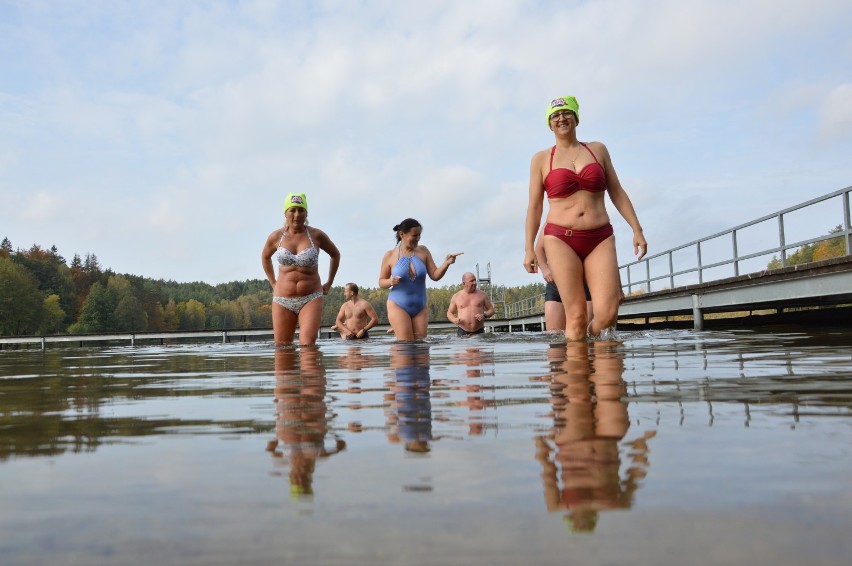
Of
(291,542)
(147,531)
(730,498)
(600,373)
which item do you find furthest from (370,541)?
(600,373)

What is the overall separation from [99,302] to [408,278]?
11353 cm

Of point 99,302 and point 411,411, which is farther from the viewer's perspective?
point 99,302

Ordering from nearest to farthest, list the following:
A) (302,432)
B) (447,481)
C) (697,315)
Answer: (447,481) < (302,432) < (697,315)

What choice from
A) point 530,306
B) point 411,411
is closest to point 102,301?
point 530,306

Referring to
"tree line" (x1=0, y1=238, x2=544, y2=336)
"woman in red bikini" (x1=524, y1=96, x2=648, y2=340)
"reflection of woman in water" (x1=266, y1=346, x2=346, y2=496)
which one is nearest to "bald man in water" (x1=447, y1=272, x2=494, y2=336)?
"woman in red bikini" (x1=524, y1=96, x2=648, y2=340)

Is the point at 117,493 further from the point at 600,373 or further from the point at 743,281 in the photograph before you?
the point at 743,281

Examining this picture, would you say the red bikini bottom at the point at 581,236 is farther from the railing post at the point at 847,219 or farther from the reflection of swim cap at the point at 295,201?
the railing post at the point at 847,219

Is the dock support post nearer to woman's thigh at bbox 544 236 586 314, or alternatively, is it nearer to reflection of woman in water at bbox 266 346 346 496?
woman's thigh at bbox 544 236 586 314

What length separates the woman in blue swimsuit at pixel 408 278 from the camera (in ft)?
32.0

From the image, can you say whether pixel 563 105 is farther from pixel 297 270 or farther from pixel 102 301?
pixel 102 301

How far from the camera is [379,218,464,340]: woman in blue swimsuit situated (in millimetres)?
9758

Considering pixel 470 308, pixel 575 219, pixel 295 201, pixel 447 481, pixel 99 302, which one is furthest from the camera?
pixel 99 302

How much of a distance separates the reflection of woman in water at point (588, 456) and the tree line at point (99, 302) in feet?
190

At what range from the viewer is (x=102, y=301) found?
374ft
